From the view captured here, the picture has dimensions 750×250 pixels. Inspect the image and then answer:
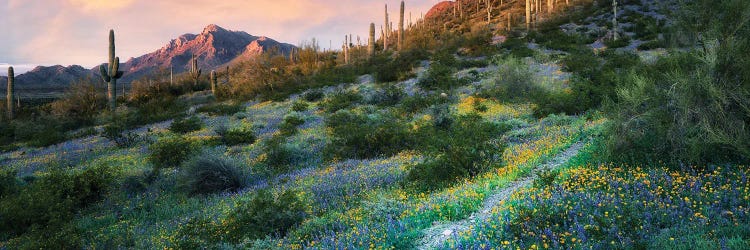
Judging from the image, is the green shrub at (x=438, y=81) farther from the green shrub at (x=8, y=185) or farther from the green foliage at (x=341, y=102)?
the green shrub at (x=8, y=185)

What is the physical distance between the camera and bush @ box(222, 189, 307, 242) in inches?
228

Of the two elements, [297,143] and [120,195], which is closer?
[120,195]

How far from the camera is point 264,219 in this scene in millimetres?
6031

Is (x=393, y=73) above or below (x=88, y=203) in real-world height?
above

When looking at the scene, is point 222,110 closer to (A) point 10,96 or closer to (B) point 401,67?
(B) point 401,67

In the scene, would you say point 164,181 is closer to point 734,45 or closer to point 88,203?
point 88,203

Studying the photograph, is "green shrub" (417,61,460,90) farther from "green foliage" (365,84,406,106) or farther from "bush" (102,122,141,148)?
"bush" (102,122,141,148)

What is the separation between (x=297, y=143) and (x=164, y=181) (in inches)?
161

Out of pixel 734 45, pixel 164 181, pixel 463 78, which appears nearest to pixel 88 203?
pixel 164 181

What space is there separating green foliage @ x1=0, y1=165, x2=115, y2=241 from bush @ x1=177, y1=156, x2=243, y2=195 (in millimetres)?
1948

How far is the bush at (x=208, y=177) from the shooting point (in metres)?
8.98

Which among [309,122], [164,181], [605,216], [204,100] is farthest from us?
[204,100]

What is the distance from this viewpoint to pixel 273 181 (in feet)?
30.3

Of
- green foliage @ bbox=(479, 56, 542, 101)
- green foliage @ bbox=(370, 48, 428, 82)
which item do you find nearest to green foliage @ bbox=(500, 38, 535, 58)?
green foliage @ bbox=(370, 48, 428, 82)
